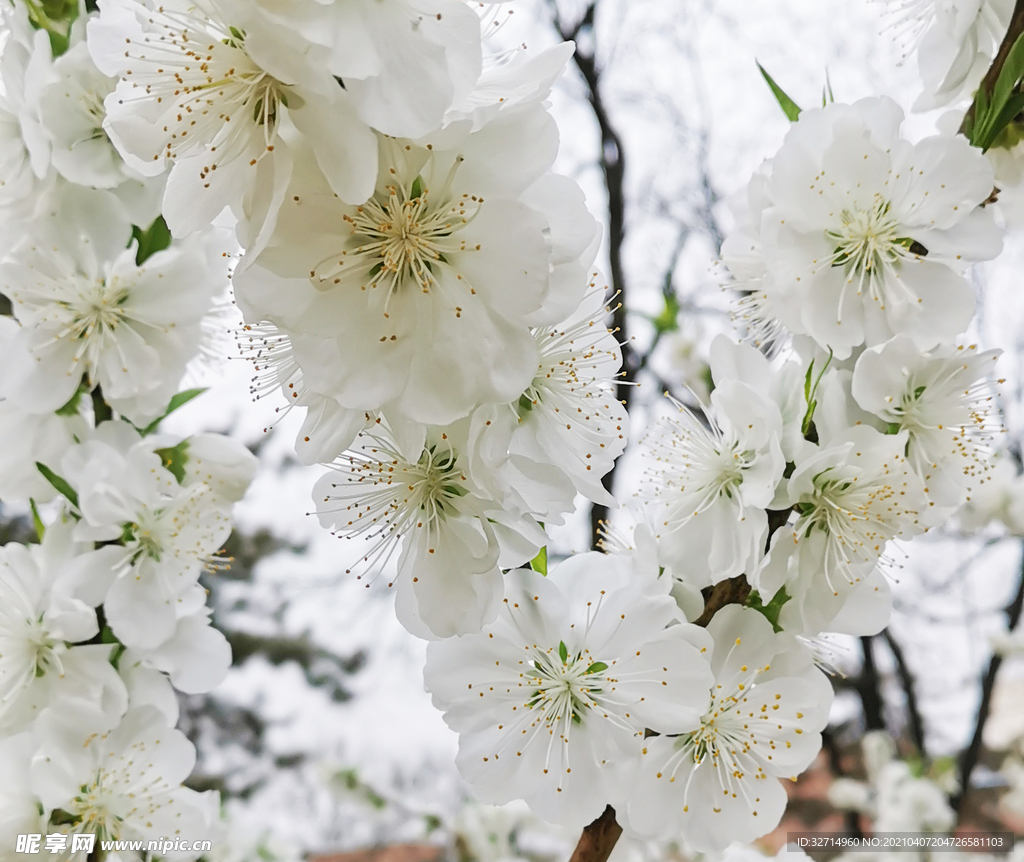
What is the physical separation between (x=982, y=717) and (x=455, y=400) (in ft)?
10.8

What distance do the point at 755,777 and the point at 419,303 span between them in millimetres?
588

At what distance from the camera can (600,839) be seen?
2.75ft

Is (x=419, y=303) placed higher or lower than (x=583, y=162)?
lower

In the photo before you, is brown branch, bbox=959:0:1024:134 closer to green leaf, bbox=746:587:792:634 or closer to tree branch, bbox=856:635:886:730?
green leaf, bbox=746:587:792:634

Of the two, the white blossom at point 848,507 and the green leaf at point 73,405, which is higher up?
the green leaf at point 73,405

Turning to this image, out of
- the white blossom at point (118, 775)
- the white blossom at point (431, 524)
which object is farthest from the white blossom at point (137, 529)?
the white blossom at point (431, 524)

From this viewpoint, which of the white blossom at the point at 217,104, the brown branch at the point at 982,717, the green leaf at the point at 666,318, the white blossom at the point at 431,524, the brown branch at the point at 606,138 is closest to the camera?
the white blossom at the point at 217,104

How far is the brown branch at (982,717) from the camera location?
318 cm

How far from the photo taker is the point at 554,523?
2.22 feet

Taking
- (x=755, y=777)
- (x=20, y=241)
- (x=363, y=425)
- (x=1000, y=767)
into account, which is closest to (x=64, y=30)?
(x=20, y=241)

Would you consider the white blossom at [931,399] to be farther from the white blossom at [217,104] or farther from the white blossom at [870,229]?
the white blossom at [217,104]

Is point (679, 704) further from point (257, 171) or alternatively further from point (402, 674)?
point (402, 674)

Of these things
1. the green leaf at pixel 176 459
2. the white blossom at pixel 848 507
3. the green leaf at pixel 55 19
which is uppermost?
the green leaf at pixel 55 19

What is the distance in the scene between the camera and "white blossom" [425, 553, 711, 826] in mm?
771
